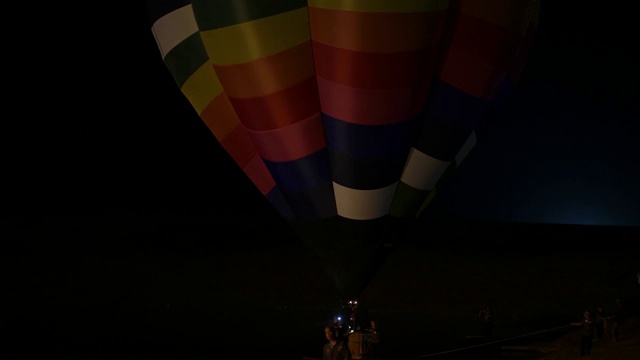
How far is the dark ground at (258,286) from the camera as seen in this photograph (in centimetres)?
806

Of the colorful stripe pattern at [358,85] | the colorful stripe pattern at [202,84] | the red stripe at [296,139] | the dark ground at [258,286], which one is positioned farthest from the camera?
the dark ground at [258,286]

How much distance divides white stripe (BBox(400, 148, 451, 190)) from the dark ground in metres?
2.33

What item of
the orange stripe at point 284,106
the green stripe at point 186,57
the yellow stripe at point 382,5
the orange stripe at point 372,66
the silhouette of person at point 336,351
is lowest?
the silhouette of person at point 336,351

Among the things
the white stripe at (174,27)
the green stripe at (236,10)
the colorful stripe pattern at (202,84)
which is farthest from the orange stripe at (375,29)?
the white stripe at (174,27)

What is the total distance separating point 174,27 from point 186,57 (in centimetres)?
23

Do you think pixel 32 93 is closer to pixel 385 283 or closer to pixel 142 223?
pixel 142 223

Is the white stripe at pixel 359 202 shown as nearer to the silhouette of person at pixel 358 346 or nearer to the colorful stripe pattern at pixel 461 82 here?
the colorful stripe pattern at pixel 461 82

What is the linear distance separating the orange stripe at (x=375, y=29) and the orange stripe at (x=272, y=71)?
19 centimetres

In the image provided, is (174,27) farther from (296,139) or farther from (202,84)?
(296,139)

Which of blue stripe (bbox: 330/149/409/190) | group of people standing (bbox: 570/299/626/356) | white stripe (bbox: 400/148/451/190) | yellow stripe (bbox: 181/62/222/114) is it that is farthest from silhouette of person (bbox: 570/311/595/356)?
yellow stripe (bbox: 181/62/222/114)

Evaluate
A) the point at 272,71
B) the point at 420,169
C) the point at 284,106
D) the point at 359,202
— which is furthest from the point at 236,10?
the point at 420,169

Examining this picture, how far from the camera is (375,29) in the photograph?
14.6 feet

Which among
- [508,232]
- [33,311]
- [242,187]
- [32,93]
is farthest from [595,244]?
[32,93]

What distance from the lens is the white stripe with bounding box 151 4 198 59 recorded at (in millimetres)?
5570
